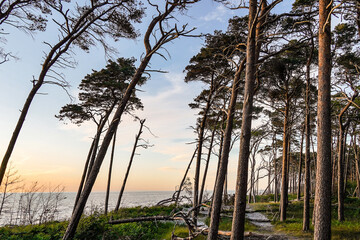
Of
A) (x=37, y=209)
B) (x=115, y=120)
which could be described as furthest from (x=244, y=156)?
(x=37, y=209)

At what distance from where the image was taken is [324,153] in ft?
14.7

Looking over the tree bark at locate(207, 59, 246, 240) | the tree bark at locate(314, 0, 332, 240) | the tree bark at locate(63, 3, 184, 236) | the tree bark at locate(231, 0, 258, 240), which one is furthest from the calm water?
the tree bark at locate(314, 0, 332, 240)

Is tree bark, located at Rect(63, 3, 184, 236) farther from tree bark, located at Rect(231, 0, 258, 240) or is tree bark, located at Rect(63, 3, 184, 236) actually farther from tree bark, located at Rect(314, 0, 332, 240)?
tree bark, located at Rect(314, 0, 332, 240)

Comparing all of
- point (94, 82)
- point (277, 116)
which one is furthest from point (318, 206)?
point (277, 116)

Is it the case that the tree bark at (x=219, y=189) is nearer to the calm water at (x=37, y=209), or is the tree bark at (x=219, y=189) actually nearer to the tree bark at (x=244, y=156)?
the tree bark at (x=244, y=156)

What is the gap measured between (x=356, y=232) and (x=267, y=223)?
173 inches

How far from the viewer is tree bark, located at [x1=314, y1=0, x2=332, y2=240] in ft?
14.1

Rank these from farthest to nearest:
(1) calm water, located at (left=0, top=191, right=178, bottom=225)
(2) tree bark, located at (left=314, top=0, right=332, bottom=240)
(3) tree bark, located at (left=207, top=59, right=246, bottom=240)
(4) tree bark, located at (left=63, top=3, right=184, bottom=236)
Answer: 1. (1) calm water, located at (left=0, top=191, right=178, bottom=225)
2. (3) tree bark, located at (left=207, top=59, right=246, bottom=240)
3. (4) tree bark, located at (left=63, top=3, right=184, bottom=236)
4. (2) tree bark, located at (left=314, top=0, right=332, bottom=240)

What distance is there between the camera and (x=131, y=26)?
26.8 ft

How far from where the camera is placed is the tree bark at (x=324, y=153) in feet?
14.1

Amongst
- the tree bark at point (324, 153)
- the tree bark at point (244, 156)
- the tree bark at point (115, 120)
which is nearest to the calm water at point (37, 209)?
the tree bark at point (115, 120)

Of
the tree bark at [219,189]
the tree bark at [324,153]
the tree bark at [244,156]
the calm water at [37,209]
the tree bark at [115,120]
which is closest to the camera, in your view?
the tree bark at [324,153]

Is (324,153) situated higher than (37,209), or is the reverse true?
(324,153)

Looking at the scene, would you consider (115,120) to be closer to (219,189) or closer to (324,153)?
(219,189)
